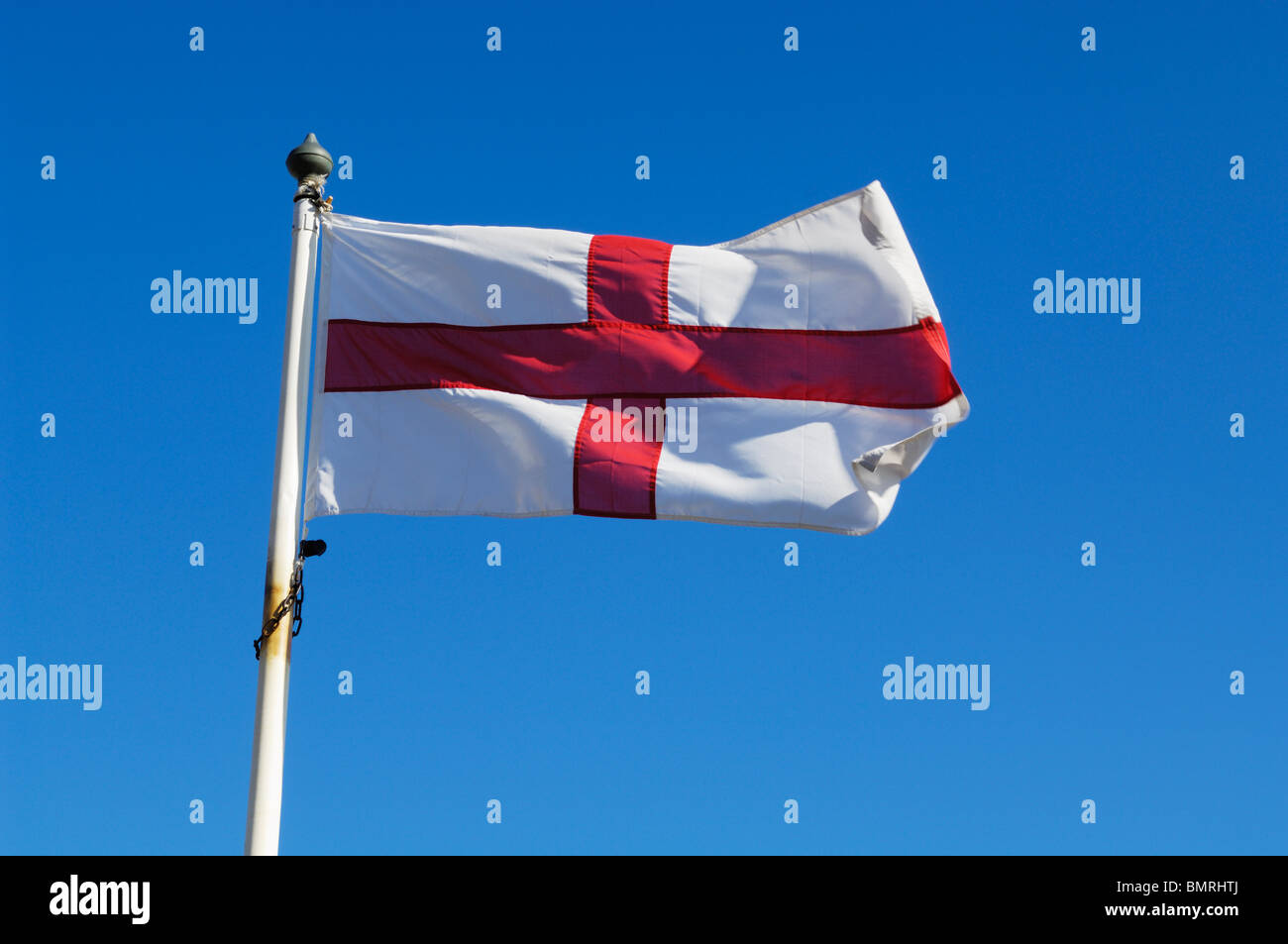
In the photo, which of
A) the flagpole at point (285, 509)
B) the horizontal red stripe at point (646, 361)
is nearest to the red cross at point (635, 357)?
the horizontal red stripe at point (646, 361)

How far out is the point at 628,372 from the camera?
1622 cm

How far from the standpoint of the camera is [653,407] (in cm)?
1617

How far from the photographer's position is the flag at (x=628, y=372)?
1560 centimetres

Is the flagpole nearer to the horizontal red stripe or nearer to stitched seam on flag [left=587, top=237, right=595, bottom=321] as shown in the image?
the horizontal red stripe

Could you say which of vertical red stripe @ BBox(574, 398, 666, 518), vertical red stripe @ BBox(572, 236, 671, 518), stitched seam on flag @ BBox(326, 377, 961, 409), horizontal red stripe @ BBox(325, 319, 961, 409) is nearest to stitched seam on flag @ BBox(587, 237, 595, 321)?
vertical red stripe @ BBox(572, 236, 671, 518)

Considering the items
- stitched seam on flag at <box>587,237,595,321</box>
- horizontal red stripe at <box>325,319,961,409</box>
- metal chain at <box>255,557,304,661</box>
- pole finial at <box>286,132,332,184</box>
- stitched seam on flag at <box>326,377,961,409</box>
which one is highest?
pole finial at <box>286,132,332,184</box>

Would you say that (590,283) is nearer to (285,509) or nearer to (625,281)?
(625,281)

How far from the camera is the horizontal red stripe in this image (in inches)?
631

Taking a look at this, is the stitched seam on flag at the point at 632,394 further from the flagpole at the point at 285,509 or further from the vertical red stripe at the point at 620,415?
the flagpole at the point at 285,509

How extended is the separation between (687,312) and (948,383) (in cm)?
237

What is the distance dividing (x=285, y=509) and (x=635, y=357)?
11.4 ft

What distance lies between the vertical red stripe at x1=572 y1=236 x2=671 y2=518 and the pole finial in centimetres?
246
